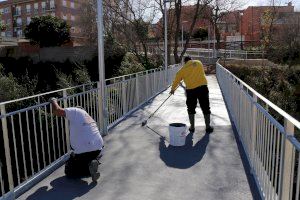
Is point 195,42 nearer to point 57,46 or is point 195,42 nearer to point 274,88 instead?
point 57,46

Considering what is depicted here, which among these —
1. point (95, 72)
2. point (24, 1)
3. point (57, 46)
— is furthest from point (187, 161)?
point (24, 1)

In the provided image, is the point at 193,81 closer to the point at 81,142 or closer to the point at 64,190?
the point at 81,142

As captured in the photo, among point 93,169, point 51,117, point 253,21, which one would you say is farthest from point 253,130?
point 253,21

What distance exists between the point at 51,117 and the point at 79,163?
1.00 m

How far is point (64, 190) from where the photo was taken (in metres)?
4.30

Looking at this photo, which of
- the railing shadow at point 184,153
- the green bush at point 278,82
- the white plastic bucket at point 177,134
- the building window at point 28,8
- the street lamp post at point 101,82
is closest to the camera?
the railing shadow at point 184,153

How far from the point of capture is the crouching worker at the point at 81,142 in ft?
14.8

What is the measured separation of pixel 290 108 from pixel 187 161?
1696 cm

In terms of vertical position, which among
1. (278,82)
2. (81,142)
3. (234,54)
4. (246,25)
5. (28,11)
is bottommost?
(278,82)

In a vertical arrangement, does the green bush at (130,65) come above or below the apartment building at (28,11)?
below

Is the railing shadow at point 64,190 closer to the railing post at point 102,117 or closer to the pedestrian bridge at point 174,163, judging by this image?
the pedestrian bridge at point 174,163

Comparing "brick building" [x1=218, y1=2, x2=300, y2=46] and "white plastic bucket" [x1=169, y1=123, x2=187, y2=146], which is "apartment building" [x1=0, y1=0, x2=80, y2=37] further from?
"white plastic bucket" [x1=169, y1=123, x2=187, y2=146]

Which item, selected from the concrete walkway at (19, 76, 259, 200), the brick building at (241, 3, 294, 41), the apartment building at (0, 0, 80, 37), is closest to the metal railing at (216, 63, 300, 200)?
the concrete walkway at (19, 76, 259, 200)

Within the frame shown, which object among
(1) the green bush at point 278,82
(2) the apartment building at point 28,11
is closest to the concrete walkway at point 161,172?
(1) the green bush at point 278,82
